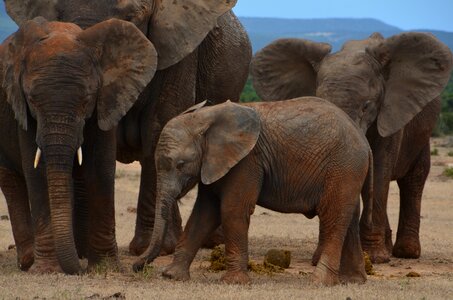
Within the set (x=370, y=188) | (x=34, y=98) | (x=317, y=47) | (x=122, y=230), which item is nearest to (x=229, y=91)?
(x=317, y=47)

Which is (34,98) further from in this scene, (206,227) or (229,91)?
(229,91)

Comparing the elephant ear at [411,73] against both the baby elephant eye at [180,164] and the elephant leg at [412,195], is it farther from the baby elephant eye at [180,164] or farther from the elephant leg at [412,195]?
the baby elephant eye at [180,164]

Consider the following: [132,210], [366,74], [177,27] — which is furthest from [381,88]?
[132,210]

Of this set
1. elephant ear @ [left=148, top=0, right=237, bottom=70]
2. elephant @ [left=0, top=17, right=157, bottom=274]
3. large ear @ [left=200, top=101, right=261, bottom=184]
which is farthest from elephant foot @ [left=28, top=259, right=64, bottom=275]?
elephant ear @ [left=148, top=0, right=237, bottom=70]

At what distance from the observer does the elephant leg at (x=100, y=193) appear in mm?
8539

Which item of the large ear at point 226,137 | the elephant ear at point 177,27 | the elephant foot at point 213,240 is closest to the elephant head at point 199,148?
the large ear at point 226,137

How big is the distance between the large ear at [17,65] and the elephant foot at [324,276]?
217 cm

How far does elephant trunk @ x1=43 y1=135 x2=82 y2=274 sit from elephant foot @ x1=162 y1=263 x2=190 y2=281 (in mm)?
630

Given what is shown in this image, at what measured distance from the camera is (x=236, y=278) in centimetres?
806

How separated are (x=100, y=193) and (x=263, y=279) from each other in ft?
4.21

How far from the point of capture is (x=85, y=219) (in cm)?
938

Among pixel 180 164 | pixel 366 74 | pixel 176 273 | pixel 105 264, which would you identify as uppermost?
pixel 180 164

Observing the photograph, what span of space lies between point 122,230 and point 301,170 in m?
5.30

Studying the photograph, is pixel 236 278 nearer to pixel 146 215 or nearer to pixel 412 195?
pixel 146 215
